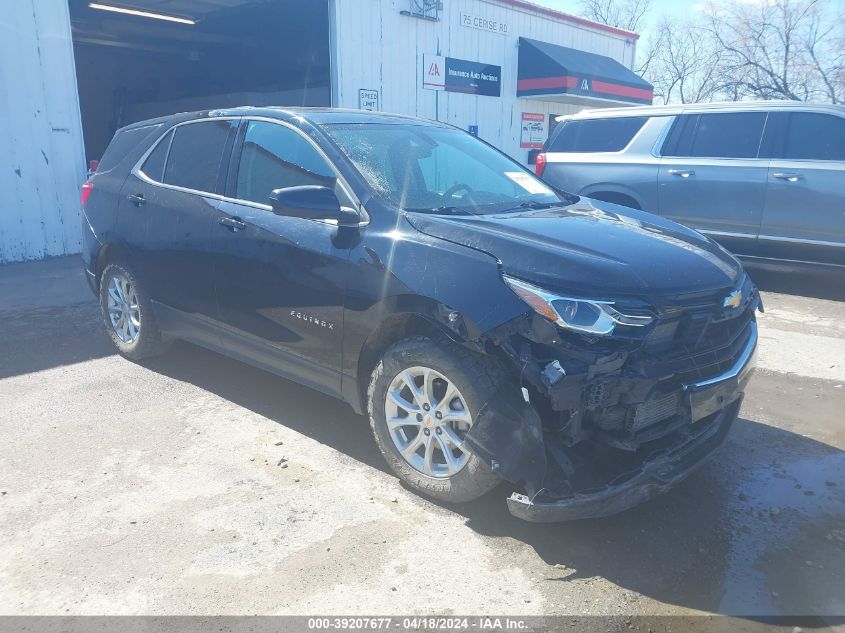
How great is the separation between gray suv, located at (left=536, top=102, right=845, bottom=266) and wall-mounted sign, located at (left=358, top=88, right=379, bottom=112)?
5.17m

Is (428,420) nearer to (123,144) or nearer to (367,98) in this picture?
(123,144)

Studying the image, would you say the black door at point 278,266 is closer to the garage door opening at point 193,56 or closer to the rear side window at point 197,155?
the rear side window at point 197,155

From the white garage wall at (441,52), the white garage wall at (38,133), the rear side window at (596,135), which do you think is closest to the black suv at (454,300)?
the rear side window at (596,135)

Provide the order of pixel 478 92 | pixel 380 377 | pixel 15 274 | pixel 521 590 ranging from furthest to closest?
pixel 478 92, pixel 15 274, pixel 380 377, pixel 521 590

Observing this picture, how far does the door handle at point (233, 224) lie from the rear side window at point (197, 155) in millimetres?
326

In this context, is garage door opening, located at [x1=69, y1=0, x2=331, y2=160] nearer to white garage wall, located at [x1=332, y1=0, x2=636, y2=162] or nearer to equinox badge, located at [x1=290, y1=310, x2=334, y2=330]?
white garage wall, located at [x1=332, y1=0, x2=636, y2=162]

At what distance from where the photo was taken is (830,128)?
7.19 m

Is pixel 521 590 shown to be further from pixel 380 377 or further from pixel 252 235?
pixel 252 235

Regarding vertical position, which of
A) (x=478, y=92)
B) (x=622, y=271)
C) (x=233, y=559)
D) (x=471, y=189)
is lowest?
(x=233, y=559)

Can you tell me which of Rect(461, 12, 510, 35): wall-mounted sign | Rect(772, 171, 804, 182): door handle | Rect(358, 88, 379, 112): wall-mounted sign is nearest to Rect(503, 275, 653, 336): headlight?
Rect(772, 171, 804, 182): door handle

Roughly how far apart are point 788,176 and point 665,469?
5.69 m

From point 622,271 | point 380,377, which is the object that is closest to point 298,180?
point 380,377

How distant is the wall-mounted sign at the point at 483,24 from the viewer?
47.5 ft

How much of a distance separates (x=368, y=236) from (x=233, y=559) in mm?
1595
